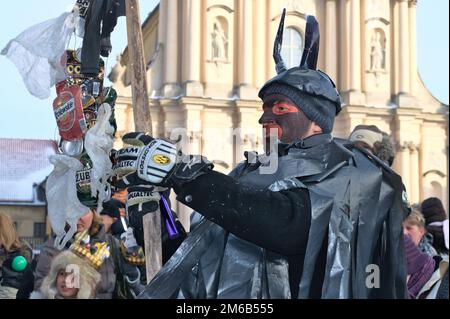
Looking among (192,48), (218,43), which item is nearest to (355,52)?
(218,43)

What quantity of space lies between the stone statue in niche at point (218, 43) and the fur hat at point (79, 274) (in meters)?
24.0

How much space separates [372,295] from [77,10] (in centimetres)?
150

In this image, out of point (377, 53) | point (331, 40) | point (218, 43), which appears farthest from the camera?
point (377, 53)

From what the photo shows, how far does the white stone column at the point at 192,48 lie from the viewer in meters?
28.0

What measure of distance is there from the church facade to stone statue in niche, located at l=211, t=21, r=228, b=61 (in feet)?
0.11

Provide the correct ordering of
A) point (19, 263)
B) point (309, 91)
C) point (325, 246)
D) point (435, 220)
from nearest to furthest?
point (325, 246)
point (309, 91)
point (19, 263)
point (435, 220)

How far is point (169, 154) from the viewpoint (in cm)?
238

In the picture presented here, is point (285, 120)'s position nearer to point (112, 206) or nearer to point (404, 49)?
point (112, 206)

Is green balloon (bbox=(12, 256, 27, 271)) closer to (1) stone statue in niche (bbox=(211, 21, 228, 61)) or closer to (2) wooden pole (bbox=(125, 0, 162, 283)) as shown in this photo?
(2) wooden pole (bbox=(125, 0, 162, 283))

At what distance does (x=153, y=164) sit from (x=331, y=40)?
28.1 m

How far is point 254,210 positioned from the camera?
2.51 meters

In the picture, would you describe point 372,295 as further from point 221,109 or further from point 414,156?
point 414,156
